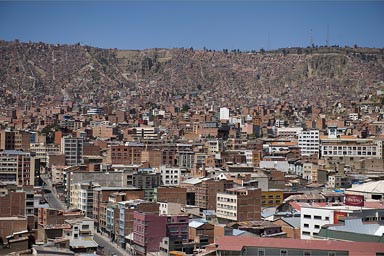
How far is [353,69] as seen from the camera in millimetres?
108000

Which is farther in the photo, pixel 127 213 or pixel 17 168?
pixel 17 168

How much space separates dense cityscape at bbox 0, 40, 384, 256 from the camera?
24656 mm

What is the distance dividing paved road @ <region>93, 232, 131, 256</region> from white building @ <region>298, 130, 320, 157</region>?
2593 cm

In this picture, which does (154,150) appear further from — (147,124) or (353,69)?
(353,69)

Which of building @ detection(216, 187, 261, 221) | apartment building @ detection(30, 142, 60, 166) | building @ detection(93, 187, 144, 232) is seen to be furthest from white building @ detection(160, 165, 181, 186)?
apartment building @ detection(30, 142, 60, 166)

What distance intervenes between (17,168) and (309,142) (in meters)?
21.2

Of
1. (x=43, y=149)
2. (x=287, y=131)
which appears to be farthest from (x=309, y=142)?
(x=43, y=149)

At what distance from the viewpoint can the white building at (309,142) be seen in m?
54.6

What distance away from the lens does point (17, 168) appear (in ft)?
130

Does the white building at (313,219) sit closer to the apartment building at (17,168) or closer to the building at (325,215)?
the building at (325,215)

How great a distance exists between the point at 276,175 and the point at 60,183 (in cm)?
955

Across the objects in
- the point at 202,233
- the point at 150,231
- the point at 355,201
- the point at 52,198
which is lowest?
the point at 202,233

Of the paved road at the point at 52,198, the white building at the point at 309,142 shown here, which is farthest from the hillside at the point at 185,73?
the paved road at the point at 52,198

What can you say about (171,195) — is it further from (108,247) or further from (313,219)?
(313,219)
